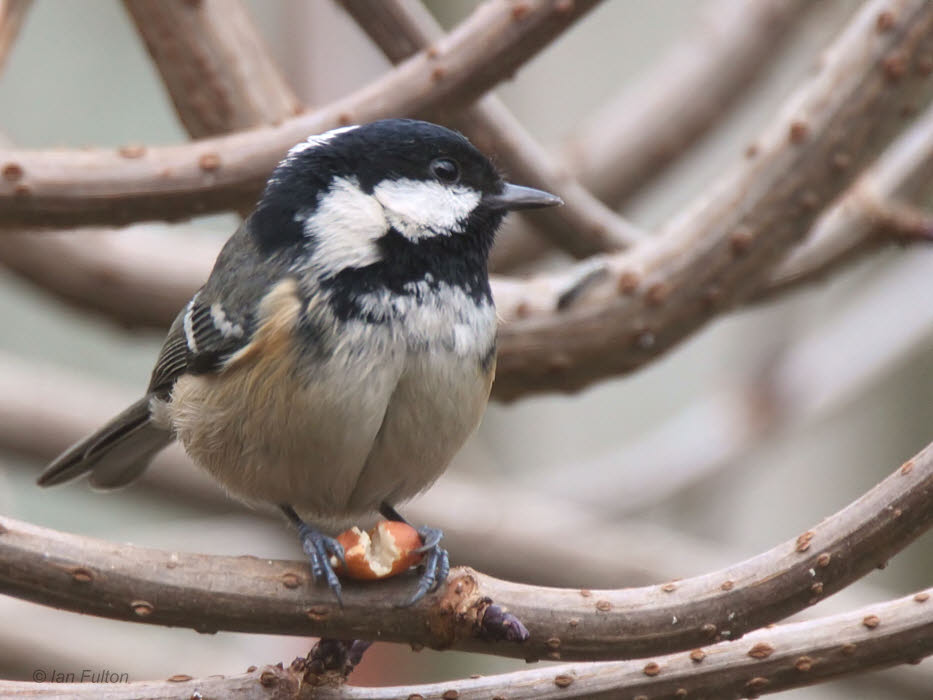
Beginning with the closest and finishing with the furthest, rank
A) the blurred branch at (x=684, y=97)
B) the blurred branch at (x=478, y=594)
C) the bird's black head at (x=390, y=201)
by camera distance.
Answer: the blurred branch at (x=478, y=594), the bird's black head at (x=390, y=201), the blurred branch at (x=684, y=97)

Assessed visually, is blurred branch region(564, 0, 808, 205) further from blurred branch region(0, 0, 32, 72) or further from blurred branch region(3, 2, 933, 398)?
blurred branch region(0, 0, 32, 72)

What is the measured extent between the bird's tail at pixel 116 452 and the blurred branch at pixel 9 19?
0.73 metres

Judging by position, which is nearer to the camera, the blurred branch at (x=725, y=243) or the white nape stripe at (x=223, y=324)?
the white nape stripe at (x=223, y=324)

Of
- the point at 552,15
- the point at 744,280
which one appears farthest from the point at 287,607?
the point at 744,280

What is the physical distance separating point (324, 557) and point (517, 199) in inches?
30.4

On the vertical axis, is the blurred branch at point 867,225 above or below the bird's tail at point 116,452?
above

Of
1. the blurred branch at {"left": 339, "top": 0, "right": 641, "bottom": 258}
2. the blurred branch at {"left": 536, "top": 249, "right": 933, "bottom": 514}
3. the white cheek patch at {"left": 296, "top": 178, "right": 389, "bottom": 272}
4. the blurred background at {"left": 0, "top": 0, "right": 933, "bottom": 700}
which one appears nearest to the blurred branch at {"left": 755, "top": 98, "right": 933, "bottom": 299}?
the blurred background at {"left": 0, "top": 0, "right": 933, "bottom": 700}

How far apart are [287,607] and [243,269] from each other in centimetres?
70

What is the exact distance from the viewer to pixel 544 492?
394cm

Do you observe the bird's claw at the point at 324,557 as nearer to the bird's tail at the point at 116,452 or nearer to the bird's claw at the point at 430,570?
the bird's claw at the point at 430,570

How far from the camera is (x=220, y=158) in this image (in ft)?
6.90

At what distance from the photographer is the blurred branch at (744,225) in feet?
7.81

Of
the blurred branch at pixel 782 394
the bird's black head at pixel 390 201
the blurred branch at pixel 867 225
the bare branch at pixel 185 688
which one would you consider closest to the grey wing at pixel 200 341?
the bird's black head at pixel 390 201

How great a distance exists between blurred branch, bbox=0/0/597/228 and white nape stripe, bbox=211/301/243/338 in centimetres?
20
